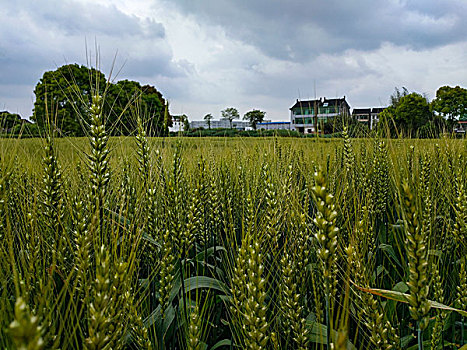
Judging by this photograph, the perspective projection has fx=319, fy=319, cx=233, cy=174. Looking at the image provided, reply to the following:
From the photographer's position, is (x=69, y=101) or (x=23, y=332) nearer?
(x=23, y=332)

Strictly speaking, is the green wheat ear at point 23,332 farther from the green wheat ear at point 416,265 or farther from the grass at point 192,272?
the green wheat ear at point 416,265

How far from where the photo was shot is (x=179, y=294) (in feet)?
5.57

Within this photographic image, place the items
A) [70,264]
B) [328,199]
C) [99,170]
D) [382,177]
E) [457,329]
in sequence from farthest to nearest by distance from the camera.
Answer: [382,177], [457,329], [70,264], [99,170], [328,199]

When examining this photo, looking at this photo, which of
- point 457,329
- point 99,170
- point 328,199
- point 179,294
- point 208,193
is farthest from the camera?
point 208,193

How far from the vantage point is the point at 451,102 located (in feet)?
130

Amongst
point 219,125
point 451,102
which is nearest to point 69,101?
point 451,102

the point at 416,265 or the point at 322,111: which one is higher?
the point at 322,111

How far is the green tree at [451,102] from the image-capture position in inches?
1535

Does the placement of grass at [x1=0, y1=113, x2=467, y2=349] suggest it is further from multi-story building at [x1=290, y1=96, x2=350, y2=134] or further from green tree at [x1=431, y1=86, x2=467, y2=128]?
green tree at [x1=431, y1=86, x2=467, y2=128]

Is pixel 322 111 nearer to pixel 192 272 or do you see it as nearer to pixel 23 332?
pixel 192 272

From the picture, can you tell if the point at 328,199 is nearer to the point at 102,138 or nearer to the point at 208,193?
the point at 102,138

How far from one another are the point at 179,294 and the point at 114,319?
Result: 2.91 ft

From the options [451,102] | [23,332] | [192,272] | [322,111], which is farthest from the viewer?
[451,102]

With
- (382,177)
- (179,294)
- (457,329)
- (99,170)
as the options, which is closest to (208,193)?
(179,294)
